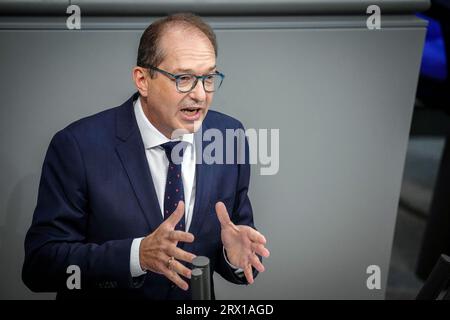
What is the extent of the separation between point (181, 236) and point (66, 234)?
29cm

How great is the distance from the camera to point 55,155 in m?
1.35

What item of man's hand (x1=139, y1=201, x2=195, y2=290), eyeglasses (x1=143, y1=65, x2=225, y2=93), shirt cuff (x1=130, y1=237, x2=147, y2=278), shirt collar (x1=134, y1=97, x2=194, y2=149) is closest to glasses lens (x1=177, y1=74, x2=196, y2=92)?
eyeglasses (x1=143, y1=65, x2=225, y2=93)

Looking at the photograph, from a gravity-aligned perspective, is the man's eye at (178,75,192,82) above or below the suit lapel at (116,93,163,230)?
above

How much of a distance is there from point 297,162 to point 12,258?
30.4 inches

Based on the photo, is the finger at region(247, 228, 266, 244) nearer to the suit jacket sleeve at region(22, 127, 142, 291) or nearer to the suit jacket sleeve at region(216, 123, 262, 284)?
the suit jacket sleeve at region(216, 123, 262, 284)

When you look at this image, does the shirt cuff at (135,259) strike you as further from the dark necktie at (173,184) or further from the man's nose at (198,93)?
the man's nose at (198,93)

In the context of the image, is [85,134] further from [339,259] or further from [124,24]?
[339,259]

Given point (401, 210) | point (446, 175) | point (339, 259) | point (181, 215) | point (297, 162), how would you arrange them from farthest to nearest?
point (401, 210)
point (446, 175)
point (339, 259)
point (297, 162)
point (181, 215)

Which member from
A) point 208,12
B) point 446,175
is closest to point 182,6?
point 208,12

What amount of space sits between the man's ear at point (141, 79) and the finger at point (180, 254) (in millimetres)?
354

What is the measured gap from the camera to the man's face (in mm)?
1248

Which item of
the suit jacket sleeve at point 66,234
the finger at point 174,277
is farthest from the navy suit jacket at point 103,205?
the finger at point 174,277

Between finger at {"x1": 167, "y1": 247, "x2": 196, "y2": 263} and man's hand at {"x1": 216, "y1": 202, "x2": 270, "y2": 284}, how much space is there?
0.16 metres

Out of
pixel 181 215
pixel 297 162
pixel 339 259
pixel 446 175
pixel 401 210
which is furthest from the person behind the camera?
pixel 401 210
